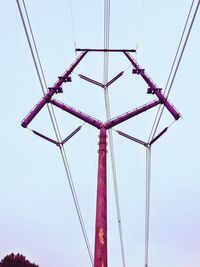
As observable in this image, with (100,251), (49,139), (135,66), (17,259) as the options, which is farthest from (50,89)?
(17,259)

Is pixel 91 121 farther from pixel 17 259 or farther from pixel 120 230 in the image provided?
pixel 17 259

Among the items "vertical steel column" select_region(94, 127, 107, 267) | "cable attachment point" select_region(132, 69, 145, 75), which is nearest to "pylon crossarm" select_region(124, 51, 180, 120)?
"cable attachment point" select_region(132, 69, 145, 75)

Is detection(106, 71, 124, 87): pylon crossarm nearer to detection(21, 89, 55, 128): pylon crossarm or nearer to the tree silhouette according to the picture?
detection(21, 89, 55, 128): pylon crossarm

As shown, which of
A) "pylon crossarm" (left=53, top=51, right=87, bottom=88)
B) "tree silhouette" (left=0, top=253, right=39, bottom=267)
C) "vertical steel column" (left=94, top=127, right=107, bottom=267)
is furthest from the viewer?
"tree silhouette" (left=0, top=253, right=39, bottom=267)

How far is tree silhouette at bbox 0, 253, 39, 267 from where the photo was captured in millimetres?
59641

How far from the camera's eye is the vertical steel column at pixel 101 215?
15.7 metres

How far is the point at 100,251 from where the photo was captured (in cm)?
1580

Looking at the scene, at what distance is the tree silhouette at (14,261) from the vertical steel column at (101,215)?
47177 mm

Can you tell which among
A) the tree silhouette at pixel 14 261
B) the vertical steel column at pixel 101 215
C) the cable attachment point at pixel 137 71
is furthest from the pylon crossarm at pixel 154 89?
the tree silhouette at pixel 14 261

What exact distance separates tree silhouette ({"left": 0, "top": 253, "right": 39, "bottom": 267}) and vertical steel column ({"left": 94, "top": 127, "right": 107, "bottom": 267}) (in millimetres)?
47177

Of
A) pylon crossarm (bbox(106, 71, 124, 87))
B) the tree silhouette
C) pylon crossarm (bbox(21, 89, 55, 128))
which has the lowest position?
pylon crossarm (bbox(21, 89, 55, 128))

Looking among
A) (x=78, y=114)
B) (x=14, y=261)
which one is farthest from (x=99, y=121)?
(x=14, y=261)

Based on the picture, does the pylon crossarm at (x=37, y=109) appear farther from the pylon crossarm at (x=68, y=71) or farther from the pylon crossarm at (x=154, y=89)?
the pylon crossarm at (x=154, y=89)

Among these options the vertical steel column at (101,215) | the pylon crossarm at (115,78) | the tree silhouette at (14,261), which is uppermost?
the tree silhouette at (14,261)
